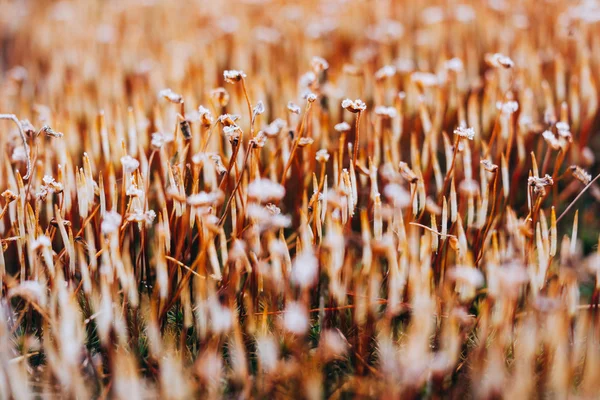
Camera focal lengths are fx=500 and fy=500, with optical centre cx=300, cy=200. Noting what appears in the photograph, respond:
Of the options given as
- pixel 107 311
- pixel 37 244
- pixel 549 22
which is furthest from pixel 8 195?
pixel 549 22

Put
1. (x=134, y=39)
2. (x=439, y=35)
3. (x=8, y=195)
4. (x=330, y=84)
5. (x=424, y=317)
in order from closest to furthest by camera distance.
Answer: (x=424, y=317) < (x=8, y=195) < (x=330, y=84) < (x=439, y=35) < (x=134, y=39)

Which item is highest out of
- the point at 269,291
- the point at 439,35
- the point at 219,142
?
the point at 439,35

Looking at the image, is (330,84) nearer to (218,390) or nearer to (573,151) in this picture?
(573,151)

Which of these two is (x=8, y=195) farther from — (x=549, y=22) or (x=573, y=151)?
(x=549, y=22)

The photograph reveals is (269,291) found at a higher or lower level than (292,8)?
lower

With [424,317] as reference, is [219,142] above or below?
above

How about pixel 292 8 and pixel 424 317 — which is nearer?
pixel 424 317

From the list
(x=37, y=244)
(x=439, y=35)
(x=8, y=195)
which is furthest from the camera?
(x=439, y=35)

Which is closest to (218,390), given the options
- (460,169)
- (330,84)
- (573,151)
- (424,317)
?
(424,317)

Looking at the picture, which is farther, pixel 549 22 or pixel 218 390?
pixel 549 22
